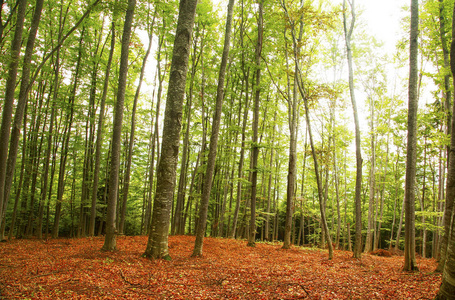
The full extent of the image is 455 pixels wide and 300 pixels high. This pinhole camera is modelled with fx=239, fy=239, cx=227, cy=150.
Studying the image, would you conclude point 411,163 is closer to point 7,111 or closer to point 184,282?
point 184,282

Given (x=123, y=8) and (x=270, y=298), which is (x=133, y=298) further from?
(x=123, y=8)

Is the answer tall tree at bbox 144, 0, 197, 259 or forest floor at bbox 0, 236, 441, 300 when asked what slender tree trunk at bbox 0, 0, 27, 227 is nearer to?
forest floor at bbox 0, 236, 441, 300

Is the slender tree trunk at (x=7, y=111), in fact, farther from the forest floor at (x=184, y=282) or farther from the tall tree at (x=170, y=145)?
the tall tree at (x=170, y=145)

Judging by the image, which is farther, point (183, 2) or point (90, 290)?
point (183, 2)

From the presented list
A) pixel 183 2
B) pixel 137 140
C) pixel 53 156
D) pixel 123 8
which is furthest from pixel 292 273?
pixel 137 140

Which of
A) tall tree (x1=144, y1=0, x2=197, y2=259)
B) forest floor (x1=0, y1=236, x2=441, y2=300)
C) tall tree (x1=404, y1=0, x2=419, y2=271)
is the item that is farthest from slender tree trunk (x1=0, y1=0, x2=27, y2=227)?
tall tree (x1=404, y1=0, x2=419, y2=271)

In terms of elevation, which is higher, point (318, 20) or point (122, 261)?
point (318, 20)

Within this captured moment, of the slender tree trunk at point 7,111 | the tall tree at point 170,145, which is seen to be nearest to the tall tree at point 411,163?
the tall tree at point 170,145

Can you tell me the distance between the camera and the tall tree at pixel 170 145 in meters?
6.25

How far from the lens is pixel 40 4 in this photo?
623cm

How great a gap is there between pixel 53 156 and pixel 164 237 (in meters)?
10.8

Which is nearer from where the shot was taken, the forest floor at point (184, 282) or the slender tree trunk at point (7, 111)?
the forest floor at point (184, 282)

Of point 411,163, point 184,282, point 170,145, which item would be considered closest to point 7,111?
point 170,145

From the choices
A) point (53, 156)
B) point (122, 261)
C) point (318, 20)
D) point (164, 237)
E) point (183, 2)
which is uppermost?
point (318, 20)
